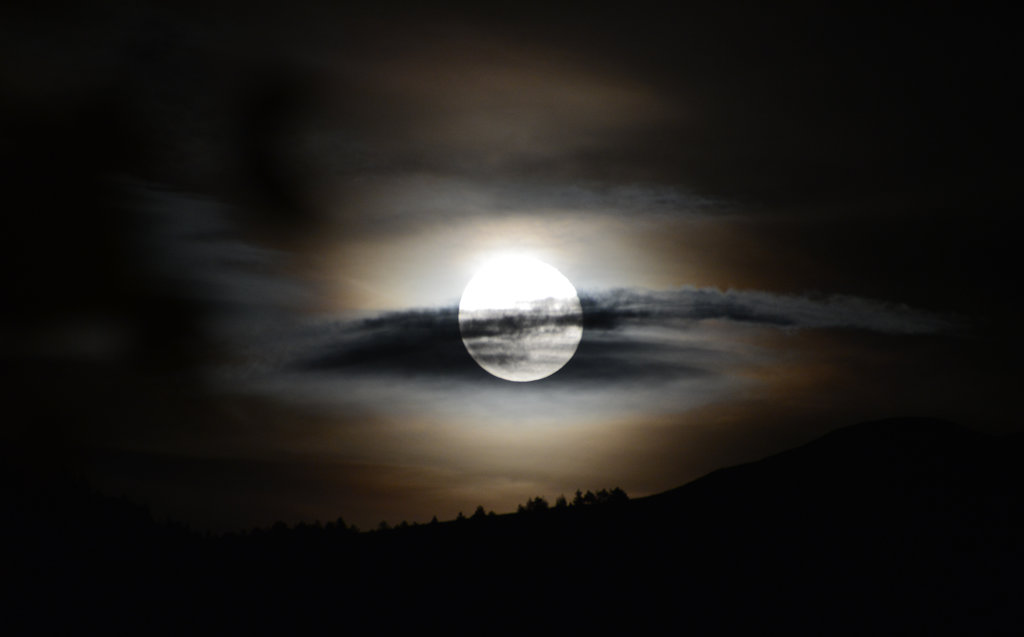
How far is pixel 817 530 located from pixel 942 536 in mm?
8566

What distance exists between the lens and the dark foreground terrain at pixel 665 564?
56.3 metres

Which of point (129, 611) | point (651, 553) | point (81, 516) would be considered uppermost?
point (81, 516)

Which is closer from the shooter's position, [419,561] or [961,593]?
[961,593]

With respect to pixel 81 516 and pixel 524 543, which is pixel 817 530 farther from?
pixel 81 516

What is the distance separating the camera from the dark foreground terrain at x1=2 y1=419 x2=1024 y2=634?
185ft

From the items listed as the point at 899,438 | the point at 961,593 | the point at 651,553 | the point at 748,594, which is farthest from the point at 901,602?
the point at 899,438

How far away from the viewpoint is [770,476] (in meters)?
79.5

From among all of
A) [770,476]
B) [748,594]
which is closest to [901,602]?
[748,594]

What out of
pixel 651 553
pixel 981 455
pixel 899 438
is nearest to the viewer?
pixel 651 553

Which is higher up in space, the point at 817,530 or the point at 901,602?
the point at 817,530

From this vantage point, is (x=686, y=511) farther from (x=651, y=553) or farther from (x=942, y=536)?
(x=942, y=536)

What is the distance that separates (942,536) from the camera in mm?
62906

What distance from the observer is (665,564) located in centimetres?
6488

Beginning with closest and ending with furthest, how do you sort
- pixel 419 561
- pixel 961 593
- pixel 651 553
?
pixel 961 593, pixel 651 553, pixel 419 561
